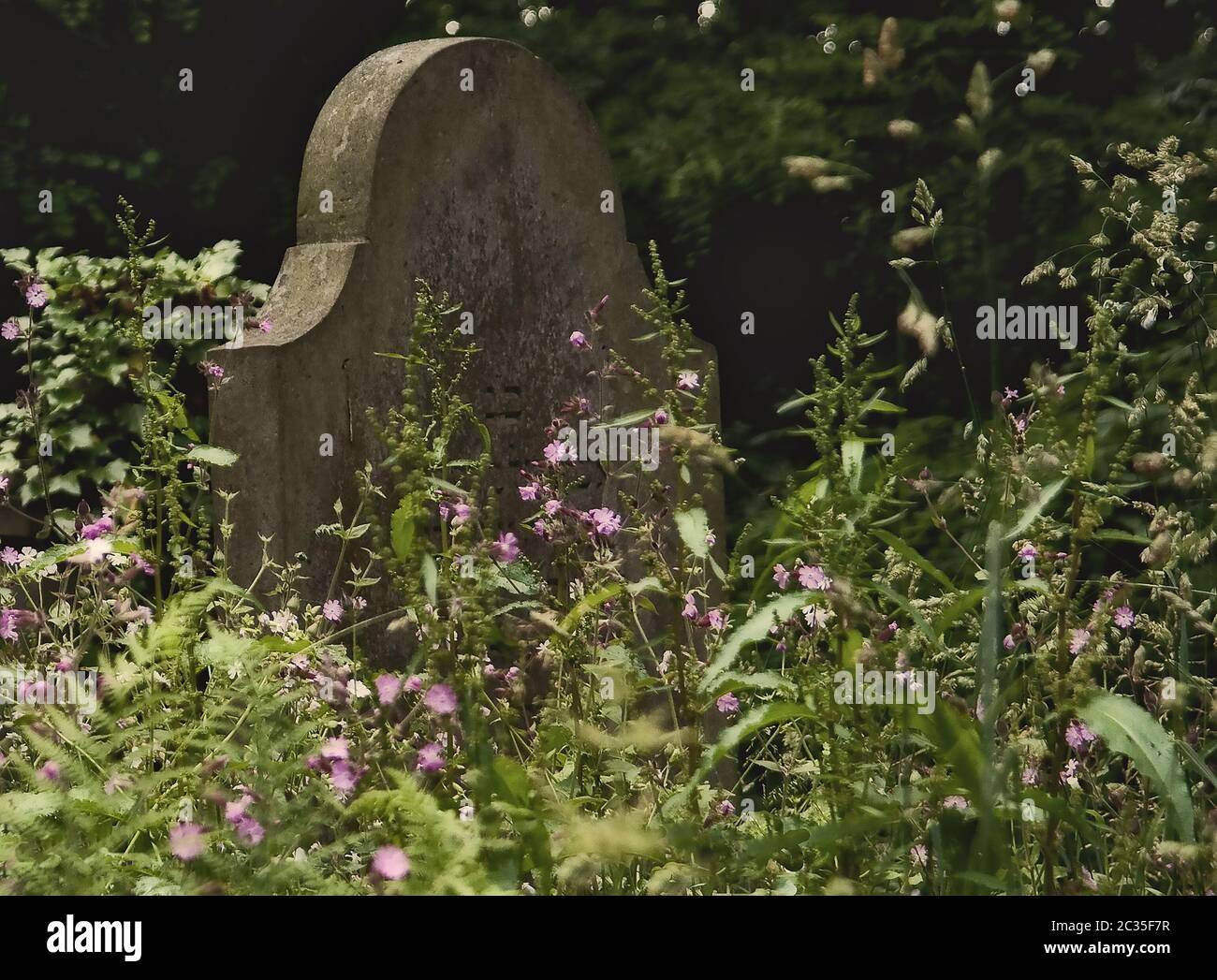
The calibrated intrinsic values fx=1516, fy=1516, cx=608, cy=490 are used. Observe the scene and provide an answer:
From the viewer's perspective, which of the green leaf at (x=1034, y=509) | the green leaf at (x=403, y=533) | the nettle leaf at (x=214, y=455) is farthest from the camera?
the nettle leaf at (x=214, y=455)

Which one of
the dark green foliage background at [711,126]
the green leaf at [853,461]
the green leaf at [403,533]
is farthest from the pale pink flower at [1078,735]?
the dark green foliage background at [711,126]

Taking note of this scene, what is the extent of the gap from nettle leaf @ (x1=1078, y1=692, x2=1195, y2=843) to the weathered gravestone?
233 cm

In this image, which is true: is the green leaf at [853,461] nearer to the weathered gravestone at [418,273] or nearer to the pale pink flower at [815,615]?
the pale pink flower at [815,615]

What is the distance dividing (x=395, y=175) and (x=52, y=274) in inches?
84.0

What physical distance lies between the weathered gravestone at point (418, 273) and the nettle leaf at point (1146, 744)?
2.33 m

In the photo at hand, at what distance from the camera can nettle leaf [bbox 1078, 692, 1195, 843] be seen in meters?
1.83

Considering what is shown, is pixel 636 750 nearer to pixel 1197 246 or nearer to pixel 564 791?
pixel 564 791

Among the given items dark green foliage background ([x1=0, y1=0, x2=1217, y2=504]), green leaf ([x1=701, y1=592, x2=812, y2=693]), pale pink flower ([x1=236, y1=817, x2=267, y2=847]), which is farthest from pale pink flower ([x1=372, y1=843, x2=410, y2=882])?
dark green foliage background ([x1=0, y1=0, x2=1217, y2=504])

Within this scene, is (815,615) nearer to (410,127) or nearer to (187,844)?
(187,844)

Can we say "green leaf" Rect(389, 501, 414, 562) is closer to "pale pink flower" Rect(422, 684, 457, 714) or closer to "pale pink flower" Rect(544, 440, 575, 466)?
"pale pink flower" Rect(544, 440, 575, 466)

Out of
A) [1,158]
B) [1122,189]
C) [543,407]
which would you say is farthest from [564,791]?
[1,158]

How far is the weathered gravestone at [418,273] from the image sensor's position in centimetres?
374

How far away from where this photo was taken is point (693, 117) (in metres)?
6.20

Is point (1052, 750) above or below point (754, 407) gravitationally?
below
